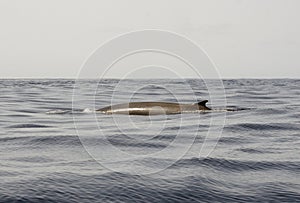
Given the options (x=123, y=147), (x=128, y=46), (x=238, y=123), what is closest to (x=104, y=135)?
(x=123, y=147)

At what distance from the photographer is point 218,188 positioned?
30.9 feet

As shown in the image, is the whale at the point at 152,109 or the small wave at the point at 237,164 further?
the whale at the point at 152,109

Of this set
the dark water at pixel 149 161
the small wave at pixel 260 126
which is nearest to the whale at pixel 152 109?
the dark water at pixel 149 161

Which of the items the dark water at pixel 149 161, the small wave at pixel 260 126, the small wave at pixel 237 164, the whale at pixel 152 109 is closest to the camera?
the dark water at pixel 149 161

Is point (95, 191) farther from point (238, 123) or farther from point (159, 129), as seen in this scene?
point (238, 123)

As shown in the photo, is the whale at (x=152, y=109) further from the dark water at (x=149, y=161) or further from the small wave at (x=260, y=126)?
the small wave at (x=260, y=126)

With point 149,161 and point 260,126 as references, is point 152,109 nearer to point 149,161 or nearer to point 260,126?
point 260,126

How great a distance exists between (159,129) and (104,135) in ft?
9.69

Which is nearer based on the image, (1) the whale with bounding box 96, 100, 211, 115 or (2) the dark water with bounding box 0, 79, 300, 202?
(2) the dark water with bounding box 0, 79, 300, 202

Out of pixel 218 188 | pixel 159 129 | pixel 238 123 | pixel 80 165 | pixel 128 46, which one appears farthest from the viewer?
pixel 238 123

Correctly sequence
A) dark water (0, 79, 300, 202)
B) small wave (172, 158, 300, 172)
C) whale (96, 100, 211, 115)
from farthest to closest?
whale (96, 100, 211, 115) < small wave (172, 158, 300, 172) < dark water (0, 79, 300, 202)

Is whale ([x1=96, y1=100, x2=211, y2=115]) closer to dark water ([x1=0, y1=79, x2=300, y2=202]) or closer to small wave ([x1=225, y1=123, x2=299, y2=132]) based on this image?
dark water ([x1=0, y1=79, x2=300, y2=202])

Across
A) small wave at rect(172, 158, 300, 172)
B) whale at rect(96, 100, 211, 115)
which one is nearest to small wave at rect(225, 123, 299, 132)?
whale at rect(96, 100, 211, 115)

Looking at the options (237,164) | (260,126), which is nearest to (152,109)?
(260,126)
